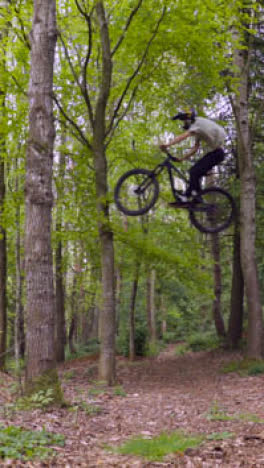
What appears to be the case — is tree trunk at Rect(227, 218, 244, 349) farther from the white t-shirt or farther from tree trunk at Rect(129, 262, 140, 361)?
the white t-shirt

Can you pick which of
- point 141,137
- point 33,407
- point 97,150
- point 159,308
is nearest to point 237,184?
point 141,137

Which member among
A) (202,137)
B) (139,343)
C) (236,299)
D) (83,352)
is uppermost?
(202,137)

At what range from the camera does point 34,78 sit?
743 centimetres

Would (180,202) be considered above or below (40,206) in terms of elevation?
above

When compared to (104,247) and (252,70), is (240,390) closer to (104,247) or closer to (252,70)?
(104,247)

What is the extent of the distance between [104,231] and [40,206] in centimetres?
446

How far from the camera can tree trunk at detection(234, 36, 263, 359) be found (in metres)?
12.6

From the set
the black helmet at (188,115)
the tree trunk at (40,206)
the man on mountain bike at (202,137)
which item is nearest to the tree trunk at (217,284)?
the man on mountain bike at (202,137)

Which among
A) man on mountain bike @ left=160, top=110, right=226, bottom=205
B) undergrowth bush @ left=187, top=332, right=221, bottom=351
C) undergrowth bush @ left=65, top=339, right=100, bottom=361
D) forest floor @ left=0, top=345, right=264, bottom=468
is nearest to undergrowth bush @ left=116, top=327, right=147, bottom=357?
undergrowth bush @ left=65, top=339, right=100, bottom=361

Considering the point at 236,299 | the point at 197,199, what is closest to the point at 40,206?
the point at 197,199

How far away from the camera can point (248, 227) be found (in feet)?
42.6

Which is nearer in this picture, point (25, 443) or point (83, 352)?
point (25, 443)

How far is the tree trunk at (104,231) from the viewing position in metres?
11.0

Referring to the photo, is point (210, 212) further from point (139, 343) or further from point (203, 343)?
point (203, 343)
